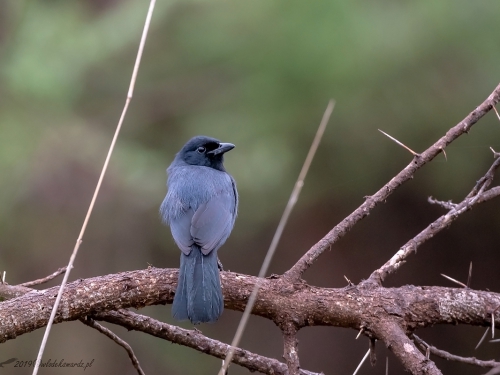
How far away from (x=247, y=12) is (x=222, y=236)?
2.68 meters

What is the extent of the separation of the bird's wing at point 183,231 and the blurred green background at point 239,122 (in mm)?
1684

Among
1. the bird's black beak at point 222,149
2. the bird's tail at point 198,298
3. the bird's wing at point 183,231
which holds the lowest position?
the bird's tail at point 198,298

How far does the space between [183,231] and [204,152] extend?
1187 mm

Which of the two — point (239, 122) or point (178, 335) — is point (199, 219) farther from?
point (239, 122)

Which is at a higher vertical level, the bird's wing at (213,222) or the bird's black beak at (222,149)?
the bird's black beak at (222,149)

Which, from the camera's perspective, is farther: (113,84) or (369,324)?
(113,84)

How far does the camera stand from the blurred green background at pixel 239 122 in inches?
208

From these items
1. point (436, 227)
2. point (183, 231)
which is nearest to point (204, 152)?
point (183, 231)

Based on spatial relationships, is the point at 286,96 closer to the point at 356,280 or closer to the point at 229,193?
the point at 229,193

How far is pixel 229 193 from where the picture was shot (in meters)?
4.24

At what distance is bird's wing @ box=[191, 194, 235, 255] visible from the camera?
11.6ft

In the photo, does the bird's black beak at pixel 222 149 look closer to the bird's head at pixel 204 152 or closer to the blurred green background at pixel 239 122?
the bird's head at pixel 204 152

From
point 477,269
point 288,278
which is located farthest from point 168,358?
point 288,278

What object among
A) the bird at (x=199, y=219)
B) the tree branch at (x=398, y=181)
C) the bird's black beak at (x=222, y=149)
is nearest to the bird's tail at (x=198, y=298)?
the bird at (x=199, y=219)
